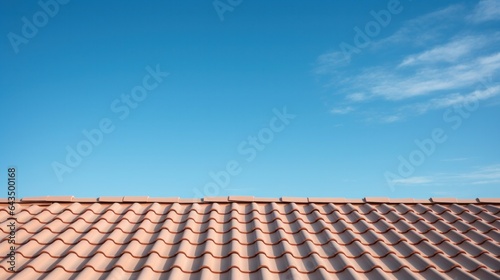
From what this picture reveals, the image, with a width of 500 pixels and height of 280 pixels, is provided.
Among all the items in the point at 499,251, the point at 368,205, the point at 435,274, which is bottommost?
the point at 435,274

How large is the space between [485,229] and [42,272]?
5.89 meters

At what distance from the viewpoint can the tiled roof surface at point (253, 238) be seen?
15.5 feet

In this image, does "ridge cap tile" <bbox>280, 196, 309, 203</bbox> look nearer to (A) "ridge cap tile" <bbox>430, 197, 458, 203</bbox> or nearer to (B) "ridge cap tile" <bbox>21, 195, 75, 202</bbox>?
(A) "ridge cap tile" <bbox>430, 197, 458, 203</bbox>

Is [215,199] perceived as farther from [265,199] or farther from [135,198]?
[135,198]

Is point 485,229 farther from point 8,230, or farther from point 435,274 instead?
point 8,230

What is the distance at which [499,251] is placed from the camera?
5516 mm

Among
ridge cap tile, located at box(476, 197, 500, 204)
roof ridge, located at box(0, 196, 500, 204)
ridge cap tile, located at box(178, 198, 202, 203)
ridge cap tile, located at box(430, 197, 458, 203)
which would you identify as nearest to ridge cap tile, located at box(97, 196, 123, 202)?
roof ridge, located at box(0, 196, 500, 204)

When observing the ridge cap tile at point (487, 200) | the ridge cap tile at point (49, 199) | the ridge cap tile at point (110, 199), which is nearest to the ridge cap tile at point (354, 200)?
the ridge cap tile at point (487, 200)

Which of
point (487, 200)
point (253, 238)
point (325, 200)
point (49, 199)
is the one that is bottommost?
point (253, 238)

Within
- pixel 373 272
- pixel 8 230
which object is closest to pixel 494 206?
pixel 373 272

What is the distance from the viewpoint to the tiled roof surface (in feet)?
15.5

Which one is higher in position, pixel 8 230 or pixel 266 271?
pixel 8 230

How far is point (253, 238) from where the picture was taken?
551cm

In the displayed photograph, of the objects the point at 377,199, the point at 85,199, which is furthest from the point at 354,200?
the point at 85,199
